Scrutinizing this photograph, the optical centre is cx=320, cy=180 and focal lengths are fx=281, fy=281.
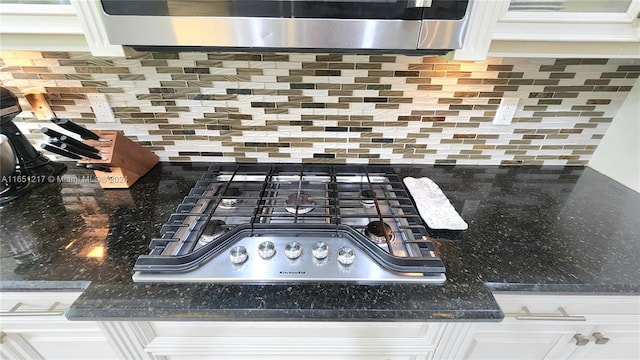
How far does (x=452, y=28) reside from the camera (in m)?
0.62

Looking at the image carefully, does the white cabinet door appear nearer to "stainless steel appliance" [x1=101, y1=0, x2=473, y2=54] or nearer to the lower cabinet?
the lower cabinet

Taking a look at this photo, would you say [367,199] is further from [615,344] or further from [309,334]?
[615,344]

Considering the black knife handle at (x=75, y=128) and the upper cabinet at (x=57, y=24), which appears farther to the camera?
the black knife handle at (x=75, y=128)

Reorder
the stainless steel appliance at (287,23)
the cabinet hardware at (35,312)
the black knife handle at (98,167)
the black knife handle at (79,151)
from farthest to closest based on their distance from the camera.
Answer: the black knife handle at (98,167) → the black knife handle at (79,151) → the cabinet hardware at (35,312) → the stainless steel appliance at (287,23)

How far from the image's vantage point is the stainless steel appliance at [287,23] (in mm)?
594

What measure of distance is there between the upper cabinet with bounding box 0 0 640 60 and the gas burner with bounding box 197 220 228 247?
49 centimetres

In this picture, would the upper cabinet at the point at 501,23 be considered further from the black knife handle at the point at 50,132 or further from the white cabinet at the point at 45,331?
the white cabinet at the point at 45,331

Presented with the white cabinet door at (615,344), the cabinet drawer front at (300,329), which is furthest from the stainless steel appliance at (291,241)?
the white cabinet door at (615,344)

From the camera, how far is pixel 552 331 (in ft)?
A: 2.49

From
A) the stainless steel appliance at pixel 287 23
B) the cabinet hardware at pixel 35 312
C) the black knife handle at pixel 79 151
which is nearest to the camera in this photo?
the stainless steel appliance at pixel 287 23

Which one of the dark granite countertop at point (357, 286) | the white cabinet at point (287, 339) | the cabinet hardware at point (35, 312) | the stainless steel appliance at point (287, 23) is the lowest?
the white cabinet at point (287, 339)

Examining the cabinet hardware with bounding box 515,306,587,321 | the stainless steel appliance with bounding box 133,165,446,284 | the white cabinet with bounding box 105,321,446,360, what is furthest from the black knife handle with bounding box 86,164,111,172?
the cabinet hardware with bounding box 515,306,587,321

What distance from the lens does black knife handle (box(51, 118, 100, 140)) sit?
839 mm

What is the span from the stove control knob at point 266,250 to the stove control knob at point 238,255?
1.4 inches
